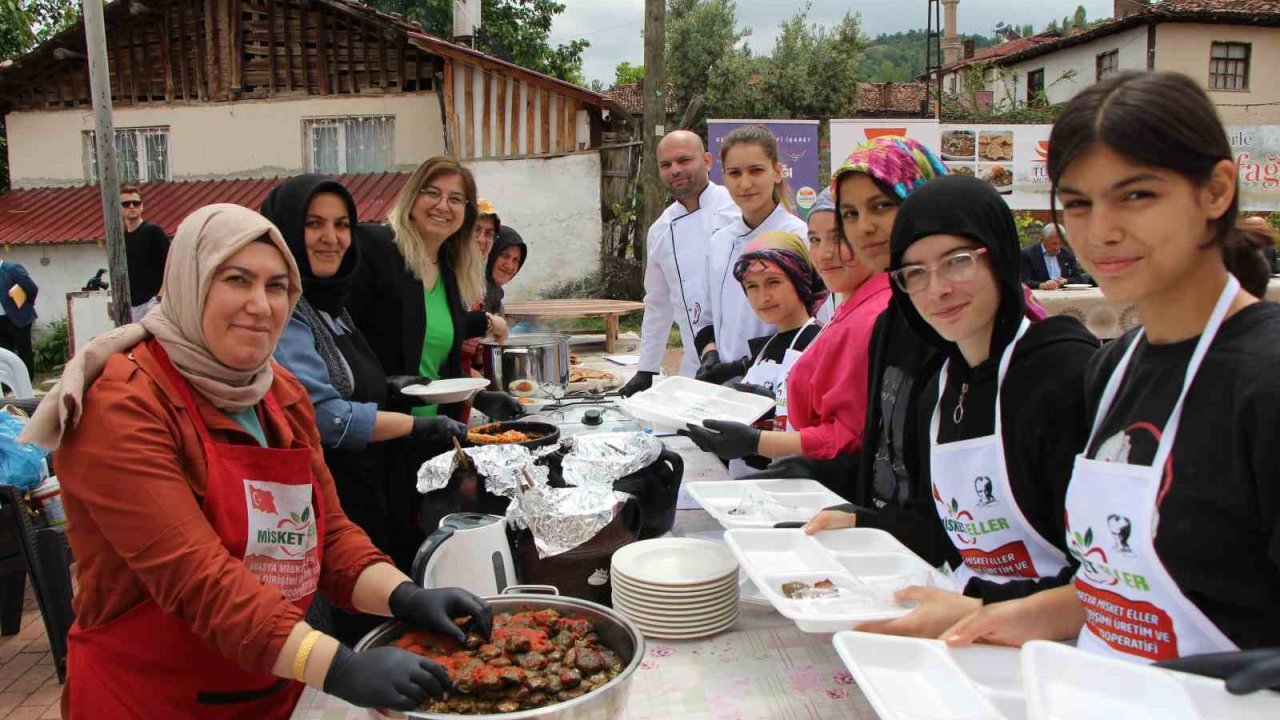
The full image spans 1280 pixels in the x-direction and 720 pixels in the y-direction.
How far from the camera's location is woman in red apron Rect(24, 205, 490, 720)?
1.34 meters

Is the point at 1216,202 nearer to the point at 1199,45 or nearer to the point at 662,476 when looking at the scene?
the point at 662,476

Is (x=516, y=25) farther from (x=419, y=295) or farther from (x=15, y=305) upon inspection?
(x=419, y=295)

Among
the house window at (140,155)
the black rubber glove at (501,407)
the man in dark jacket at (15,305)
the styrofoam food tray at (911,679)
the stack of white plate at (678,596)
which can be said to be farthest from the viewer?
the house window at (140,155)

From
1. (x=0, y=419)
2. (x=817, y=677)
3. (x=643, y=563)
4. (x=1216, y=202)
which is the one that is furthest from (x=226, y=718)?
(x=0, y=419)

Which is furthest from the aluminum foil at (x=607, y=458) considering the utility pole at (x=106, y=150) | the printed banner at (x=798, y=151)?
the printed banner at (x=798, y=151)

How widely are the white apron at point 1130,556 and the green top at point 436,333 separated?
2516 mm

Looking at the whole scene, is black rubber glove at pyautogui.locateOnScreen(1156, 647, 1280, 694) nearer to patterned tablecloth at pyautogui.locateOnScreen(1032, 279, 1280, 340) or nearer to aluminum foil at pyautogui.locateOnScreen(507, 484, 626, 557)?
aluminum foil at pyautogui.locateOnScreen(507, 484, 626, 557)

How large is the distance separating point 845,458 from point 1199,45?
2547 cm

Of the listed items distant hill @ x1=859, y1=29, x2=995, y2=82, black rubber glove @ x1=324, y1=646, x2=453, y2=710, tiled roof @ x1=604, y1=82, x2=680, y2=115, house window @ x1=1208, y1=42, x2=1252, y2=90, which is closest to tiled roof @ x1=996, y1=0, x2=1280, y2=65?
house window @ x1=1208, y1=42, x2=1252, y2=90

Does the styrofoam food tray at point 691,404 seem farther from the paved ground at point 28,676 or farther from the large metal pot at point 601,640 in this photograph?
the paved ground at point 28,676

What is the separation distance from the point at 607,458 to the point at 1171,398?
1329mm

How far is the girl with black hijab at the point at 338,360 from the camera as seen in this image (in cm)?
248

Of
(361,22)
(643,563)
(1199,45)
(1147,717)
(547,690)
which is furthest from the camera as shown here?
(1199,45)

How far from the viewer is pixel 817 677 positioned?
1575 millimetres
